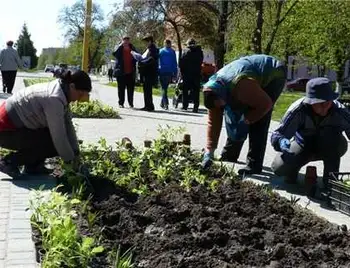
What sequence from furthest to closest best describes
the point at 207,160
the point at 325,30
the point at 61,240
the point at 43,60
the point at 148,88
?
the point at 43,60, the point at 325,30, the point at 148,88, the point at 207,160, the point at 61,240

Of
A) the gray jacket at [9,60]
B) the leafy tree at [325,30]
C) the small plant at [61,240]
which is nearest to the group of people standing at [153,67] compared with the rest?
the gray jacket at [9,60]

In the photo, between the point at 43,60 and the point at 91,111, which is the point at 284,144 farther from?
the point at 43,60

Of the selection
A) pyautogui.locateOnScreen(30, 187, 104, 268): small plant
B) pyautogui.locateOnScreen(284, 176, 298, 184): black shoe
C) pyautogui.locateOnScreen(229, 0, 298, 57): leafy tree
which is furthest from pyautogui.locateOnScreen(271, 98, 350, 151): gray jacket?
pyautogui.locateOnScreen(229, 0, 298, 57): leafy tree

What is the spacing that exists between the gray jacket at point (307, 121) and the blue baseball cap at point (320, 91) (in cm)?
25

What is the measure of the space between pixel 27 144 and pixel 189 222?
2.41 meters

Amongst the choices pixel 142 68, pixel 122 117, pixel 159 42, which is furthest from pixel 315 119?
pixel 159 42

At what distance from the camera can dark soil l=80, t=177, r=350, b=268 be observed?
13.0 ft

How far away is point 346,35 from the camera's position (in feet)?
108

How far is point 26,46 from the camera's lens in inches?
4601

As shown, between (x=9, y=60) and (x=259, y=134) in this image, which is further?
(x=9, y=60)

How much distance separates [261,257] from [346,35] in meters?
30.5

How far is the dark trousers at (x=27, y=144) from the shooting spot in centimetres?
646

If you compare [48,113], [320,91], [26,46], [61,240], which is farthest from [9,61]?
[26,46]

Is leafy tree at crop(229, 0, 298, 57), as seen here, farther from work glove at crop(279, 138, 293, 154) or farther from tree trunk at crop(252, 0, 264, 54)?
work glove at crop(279, 138, 293, 154)
